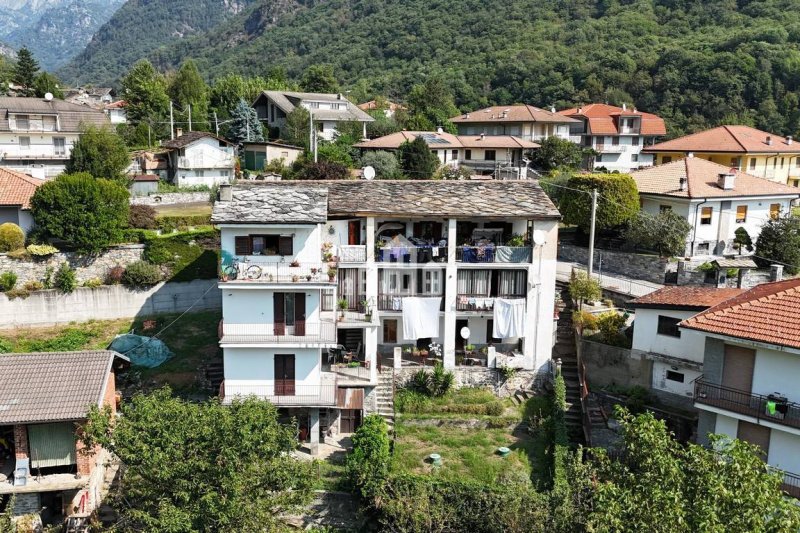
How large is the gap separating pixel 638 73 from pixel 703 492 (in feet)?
309

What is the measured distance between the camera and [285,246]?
92.1 feet

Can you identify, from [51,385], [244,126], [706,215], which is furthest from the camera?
[244,126]

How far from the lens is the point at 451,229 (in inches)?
1190

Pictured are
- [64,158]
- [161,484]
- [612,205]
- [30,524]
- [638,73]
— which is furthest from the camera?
[638,73]

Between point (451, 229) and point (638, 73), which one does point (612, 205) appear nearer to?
point (451, 229)

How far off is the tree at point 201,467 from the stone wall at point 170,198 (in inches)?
1290

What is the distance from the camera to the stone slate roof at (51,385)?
22.5 meters

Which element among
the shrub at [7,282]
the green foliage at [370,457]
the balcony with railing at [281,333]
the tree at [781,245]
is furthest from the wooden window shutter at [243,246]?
the tree at [781,245]

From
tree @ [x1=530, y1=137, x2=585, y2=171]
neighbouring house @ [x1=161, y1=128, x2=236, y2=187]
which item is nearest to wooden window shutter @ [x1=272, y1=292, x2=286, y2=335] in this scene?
neighbouring house @ [x1=161, y1=128, x2=236, y2=187]

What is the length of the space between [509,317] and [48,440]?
59.2 ft

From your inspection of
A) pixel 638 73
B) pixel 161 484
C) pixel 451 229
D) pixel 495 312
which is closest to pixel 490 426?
pixel 495 312

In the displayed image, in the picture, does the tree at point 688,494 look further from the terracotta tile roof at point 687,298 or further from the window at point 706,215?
the window at point 706,215

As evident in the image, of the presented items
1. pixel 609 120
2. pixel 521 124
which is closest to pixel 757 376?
pixel 521 124

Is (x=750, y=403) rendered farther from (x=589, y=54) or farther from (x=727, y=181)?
(x=589, y=54)
